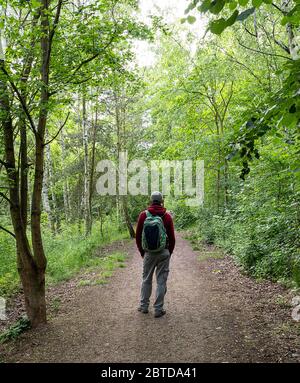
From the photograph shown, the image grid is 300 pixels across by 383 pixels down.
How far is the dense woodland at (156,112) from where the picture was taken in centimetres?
457

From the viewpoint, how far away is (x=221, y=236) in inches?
512

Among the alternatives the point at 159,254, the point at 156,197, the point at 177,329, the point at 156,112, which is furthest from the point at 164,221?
the point at 156,112

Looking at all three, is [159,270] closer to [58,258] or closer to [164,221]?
[164,221]

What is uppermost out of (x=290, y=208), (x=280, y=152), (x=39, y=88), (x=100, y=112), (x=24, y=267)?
(x=100, y=112)

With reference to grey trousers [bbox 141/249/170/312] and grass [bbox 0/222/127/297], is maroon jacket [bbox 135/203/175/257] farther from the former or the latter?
grass [bbox 0/222/127/297]

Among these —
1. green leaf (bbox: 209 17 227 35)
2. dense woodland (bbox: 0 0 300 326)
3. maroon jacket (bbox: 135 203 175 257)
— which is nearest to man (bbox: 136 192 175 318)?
maroon jacket (bbox: 135 203 175 257)

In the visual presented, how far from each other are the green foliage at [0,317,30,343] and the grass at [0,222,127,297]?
2.83 metres

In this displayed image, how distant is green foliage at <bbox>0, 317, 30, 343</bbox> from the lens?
5387 mm

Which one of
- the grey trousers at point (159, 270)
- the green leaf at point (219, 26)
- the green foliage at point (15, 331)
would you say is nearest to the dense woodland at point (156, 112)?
the green leaf at point (219, 26)

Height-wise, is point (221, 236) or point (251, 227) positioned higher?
point (251, 227)

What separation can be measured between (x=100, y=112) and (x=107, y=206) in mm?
5738

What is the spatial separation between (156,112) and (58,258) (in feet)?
32.4
